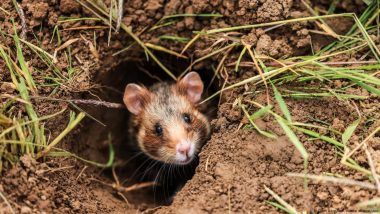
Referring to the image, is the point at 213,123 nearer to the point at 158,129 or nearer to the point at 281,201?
the point at 158,129

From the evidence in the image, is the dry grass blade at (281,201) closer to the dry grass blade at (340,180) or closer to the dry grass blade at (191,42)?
the dry grass blade at (340,180)

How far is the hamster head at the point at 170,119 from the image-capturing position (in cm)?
541

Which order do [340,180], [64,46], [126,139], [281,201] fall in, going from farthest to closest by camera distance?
[126,139], [64,46], [281,201], [340,180]

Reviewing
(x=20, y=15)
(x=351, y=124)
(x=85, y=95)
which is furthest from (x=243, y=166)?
(x=20, y=15)

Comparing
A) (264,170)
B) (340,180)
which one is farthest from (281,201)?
(340,180)

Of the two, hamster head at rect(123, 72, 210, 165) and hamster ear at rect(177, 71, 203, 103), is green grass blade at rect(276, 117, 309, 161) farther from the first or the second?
hamster ear at rect(177, 71, 203, 103)

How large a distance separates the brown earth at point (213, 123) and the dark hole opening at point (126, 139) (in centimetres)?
4

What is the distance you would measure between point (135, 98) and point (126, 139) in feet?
3.98

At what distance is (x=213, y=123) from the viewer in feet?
17.2

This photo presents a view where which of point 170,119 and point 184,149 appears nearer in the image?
point 184,149

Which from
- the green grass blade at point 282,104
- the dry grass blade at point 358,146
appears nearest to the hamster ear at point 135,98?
the green grass blade at point 282,104

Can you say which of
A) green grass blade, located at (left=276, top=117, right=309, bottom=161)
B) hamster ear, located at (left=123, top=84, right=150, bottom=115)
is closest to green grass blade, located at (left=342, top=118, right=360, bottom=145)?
green grass blade, located at (left=276, top=117, right=309, bottom=161)

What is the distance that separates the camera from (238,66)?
5.27 metres

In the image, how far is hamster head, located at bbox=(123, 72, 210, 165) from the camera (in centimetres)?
541
